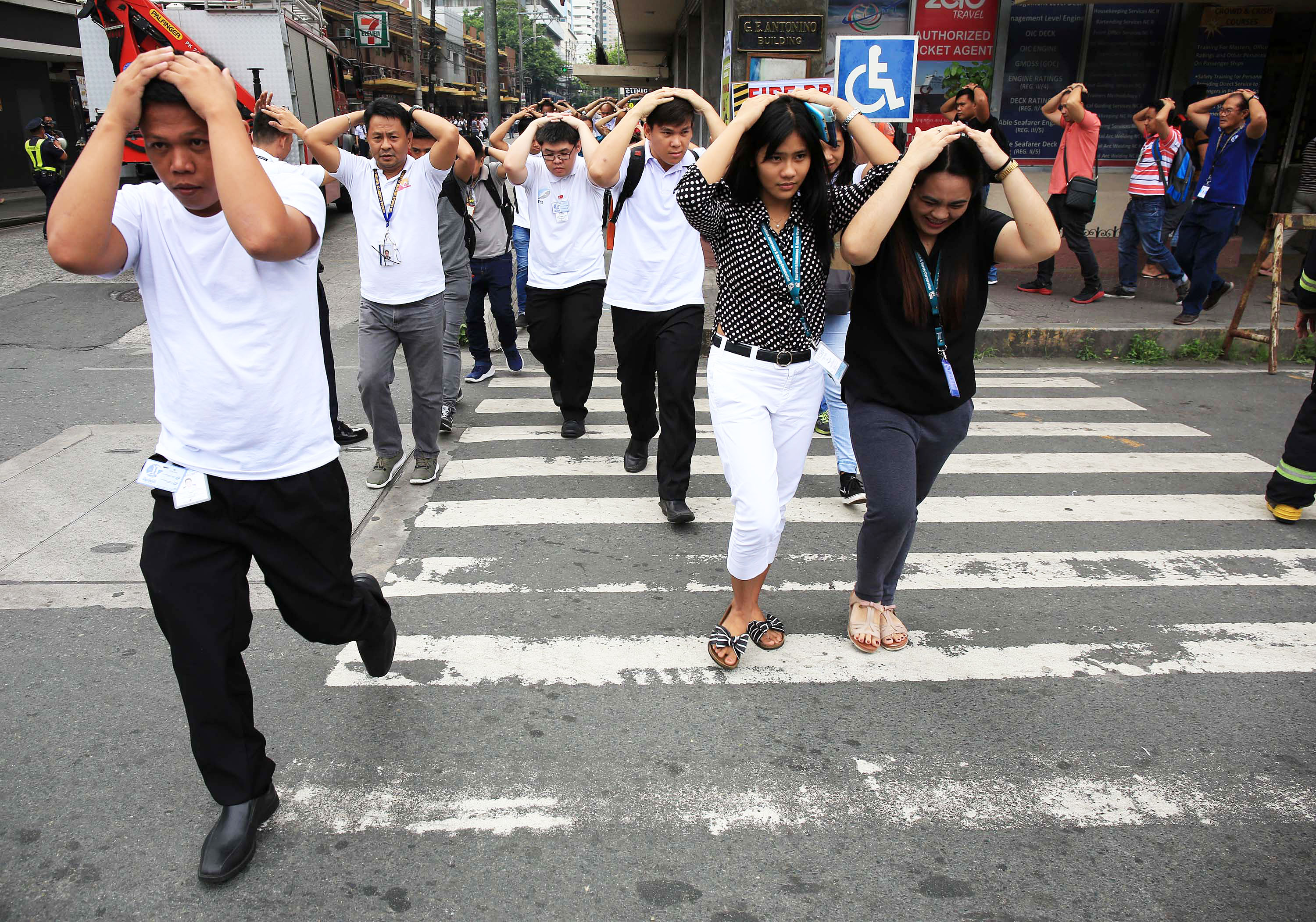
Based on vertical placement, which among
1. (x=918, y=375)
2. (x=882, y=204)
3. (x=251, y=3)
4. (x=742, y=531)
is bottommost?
(x=742, y=531)

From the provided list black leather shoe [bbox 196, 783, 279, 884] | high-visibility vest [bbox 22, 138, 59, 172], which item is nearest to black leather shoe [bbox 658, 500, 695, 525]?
black leather shoe [bbox 196, 783, 279, 884]

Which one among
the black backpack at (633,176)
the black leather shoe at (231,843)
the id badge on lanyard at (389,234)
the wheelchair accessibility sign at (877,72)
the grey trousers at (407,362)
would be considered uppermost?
the wheelchair accessibility sign at (877,72)

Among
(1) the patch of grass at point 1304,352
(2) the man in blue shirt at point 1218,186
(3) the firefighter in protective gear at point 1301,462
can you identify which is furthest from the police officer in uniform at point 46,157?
(1) the patch of grass at point 1304,352

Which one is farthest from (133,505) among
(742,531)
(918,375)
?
(918,375)

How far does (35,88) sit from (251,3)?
Result: 1153cm

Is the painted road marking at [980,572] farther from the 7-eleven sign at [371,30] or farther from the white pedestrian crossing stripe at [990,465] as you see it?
the 7-eleven sign at [371,30]

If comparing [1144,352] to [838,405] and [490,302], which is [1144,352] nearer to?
[838,405]

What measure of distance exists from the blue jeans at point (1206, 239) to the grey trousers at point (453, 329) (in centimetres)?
709

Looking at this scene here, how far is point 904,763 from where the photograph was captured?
120 inches

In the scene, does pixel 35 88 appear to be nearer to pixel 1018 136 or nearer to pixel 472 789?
pixel 1018 136

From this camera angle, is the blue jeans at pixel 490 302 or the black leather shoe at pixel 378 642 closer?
the black leather shoe at pixel 378 642

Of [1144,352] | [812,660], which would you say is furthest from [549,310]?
[1144,352]

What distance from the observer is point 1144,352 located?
8.98 m

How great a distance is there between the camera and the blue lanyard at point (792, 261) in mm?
3418
